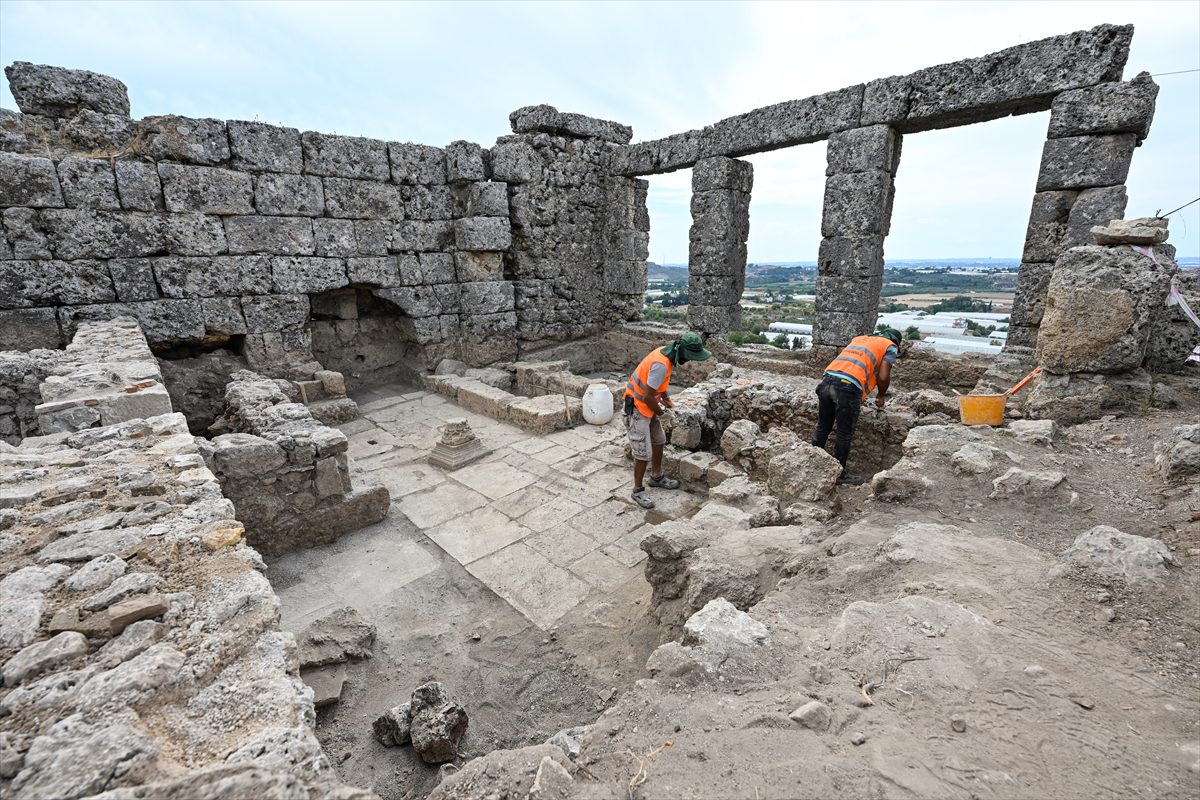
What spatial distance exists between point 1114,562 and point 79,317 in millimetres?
9184

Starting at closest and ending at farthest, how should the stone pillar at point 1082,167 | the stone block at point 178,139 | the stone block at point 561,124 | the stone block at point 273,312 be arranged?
1. the stone pillar at point 1082,167
2. the stone block at point 178,139
3. the stone block at point 273,312
4. the stone block at point 561,124

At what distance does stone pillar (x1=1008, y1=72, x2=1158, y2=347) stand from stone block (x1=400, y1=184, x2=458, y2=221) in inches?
303

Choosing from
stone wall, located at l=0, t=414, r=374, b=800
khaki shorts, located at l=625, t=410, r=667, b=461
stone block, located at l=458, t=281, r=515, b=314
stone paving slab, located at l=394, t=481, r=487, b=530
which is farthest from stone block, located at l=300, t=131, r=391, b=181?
stone wall, located at l=0, t=414, r=374, b=800

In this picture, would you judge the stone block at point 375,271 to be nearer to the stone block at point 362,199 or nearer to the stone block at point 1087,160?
the stone block at point 362,199

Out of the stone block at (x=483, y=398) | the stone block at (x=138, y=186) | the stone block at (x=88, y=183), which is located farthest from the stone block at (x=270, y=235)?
the stone block at (x=483, y=398)

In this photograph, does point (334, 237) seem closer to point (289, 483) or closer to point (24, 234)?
point (24, 234)

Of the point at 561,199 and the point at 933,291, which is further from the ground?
the point at 561,199

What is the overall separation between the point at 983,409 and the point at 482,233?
715cm

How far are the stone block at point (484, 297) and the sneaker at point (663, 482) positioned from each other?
16.4ft

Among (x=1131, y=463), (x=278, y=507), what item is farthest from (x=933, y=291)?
(x=278, y=507)

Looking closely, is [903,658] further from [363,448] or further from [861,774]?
[363,448]

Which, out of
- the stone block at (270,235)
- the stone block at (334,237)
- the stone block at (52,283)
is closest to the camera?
the stone block at (52,283)

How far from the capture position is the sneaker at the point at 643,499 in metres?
4.86

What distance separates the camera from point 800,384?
7.03m
